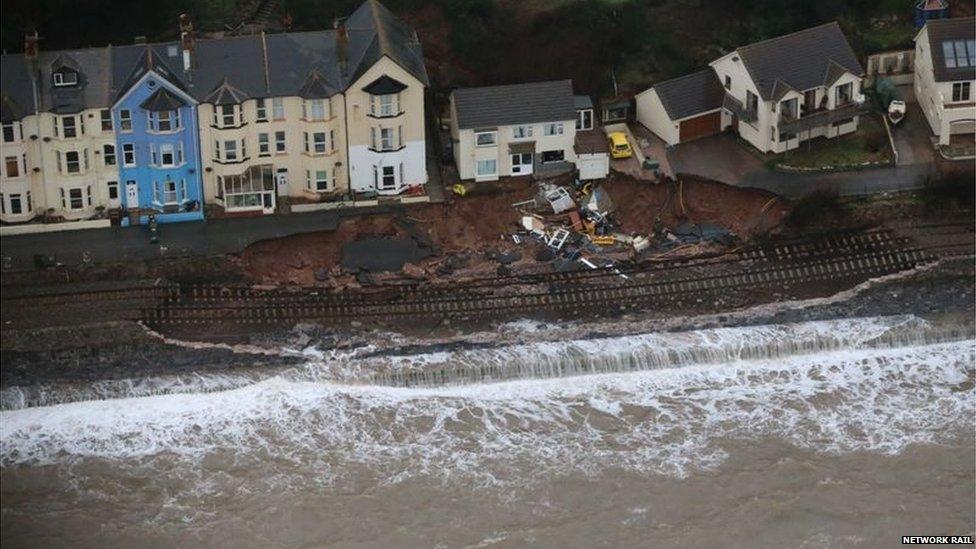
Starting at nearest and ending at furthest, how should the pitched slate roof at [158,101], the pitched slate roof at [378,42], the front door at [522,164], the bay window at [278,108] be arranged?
1. the pitched slate roof at [158,101]
2. the pitched slate roof at [378,42]
3. the bay window at [278,108]
4. the front door at [522,164]

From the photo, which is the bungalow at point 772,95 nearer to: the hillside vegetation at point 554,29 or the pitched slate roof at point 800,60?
the pitched slate roof at point 800,60

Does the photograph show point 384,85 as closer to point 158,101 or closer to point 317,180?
point 317,180

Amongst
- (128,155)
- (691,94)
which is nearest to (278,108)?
(128,155)

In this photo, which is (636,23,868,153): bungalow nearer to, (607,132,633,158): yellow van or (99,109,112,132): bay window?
(607,132,633,158): yellow van

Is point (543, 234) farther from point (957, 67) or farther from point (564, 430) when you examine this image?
point (957, 67)

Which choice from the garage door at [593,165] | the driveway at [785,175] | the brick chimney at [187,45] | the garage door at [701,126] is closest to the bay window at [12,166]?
the brick chimney at [187,45]
